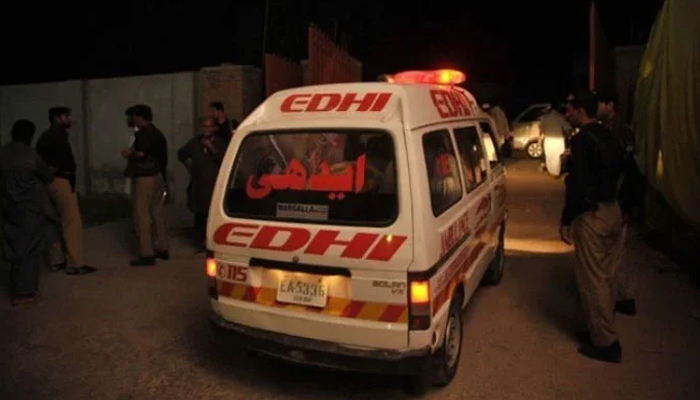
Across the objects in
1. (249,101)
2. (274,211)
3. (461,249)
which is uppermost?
(249,101)

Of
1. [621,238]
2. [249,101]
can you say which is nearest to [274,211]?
[621,238]

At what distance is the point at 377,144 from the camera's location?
359cm

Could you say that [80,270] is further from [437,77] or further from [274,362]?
[437,77]

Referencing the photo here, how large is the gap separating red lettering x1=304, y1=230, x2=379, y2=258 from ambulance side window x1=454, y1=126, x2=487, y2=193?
4.25 feet

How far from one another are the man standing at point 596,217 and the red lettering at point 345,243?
71.3 inches

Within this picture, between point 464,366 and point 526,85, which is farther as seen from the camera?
point 526,85

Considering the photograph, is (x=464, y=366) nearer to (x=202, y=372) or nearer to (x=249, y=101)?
(x=202, y=372)

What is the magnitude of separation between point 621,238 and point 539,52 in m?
27.0

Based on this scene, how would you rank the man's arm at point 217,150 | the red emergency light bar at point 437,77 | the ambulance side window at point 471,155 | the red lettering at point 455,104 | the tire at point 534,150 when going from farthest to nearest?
the tire at point 534,150
the man's arm at point 217,150
the red emergency light bar at point 437,77
the red lettering at point 455,104
the ambulance side window at point 471,155

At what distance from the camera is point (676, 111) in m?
6.05

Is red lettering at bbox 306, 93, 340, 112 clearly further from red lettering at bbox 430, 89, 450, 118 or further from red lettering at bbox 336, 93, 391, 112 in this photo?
red lettering at bbox 430, 89, 450, 118

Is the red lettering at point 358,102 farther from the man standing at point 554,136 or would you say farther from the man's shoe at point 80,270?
the man standing at point 554,136

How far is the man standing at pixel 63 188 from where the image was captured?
21.3 ft

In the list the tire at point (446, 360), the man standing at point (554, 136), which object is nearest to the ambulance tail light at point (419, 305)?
the tire at point (446, 360)
